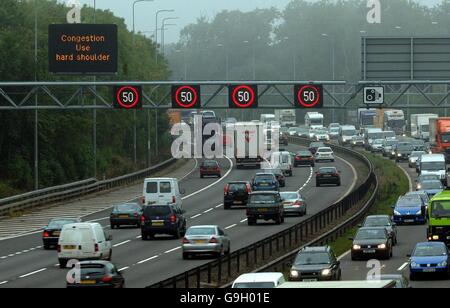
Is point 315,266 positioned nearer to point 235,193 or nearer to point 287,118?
point 235,193

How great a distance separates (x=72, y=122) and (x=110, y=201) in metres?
11.8

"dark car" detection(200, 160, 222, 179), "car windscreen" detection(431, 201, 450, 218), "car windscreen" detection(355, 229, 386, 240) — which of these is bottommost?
"dark car" detection(200, 160, 222, 179)

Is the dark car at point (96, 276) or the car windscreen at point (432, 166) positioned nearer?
the dark car at point (96, 276)

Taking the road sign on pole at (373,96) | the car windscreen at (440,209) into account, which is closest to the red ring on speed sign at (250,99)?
the road sign on pole at (373,96)

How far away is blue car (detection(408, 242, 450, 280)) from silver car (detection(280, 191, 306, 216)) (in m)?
26.7

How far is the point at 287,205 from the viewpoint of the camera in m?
66.9

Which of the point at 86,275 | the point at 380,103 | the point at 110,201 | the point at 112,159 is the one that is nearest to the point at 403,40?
the point at 380,103

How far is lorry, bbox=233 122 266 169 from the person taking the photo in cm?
10850

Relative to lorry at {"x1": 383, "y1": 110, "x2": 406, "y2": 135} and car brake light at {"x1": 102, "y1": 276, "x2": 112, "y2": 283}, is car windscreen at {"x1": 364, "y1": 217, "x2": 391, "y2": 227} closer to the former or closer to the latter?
car brake light at {"x1": 102, "y1": 276, "x2": 112, "y2": 283}

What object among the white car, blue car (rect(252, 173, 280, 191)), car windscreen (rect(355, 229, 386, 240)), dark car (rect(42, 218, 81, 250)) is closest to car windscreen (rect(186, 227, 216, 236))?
car windscreen (rect(355, 229, 386, 240))

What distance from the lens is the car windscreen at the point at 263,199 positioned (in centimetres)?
6172

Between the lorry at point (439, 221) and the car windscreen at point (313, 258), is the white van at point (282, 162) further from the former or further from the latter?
the car windscreen at point (313, 258)

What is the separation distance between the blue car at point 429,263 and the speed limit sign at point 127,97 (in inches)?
969

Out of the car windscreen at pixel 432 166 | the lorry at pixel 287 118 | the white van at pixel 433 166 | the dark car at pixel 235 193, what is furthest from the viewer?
the lorry at pixel 287 118
